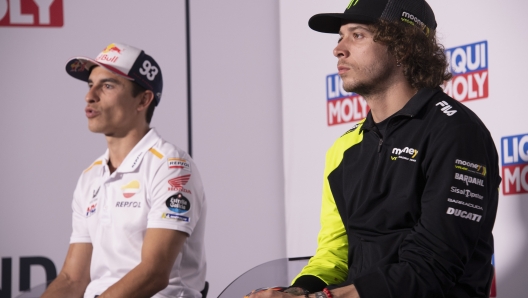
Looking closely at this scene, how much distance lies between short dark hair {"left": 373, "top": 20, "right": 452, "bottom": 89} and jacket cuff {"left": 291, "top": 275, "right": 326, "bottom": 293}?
58 cm

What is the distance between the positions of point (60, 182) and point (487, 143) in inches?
90.8

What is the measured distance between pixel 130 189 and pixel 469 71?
3.96 feet

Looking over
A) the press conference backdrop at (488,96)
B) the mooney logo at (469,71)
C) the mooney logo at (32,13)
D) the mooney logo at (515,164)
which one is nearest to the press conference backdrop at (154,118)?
the mooney logo at (32,13)

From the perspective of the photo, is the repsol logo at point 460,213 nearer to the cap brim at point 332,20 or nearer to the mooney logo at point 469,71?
the cap brim at point 332,20

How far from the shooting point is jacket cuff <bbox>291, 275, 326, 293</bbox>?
181cm

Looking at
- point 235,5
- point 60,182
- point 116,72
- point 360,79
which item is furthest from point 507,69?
point 60,182

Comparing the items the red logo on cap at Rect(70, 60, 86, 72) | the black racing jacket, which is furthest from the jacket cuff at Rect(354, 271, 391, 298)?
the red logo on cap at Rect(70, 60, 86, 72)

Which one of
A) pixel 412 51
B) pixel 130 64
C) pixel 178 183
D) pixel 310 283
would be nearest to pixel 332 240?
pixel 310 283

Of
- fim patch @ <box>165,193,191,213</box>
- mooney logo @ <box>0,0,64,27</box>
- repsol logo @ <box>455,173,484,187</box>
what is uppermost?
mooney logo @ <box>0,0,64,27</box>

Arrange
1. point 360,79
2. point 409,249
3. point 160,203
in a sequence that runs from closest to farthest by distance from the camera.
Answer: point 409,249, point 360,79, point 160,203

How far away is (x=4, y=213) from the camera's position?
3396 millimetres

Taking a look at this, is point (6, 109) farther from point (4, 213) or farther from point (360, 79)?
point (360, 79)

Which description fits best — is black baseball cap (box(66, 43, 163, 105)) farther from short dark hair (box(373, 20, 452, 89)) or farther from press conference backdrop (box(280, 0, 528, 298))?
short dark hair (box(373, 20, 452, 89))

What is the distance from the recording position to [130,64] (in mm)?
2773
